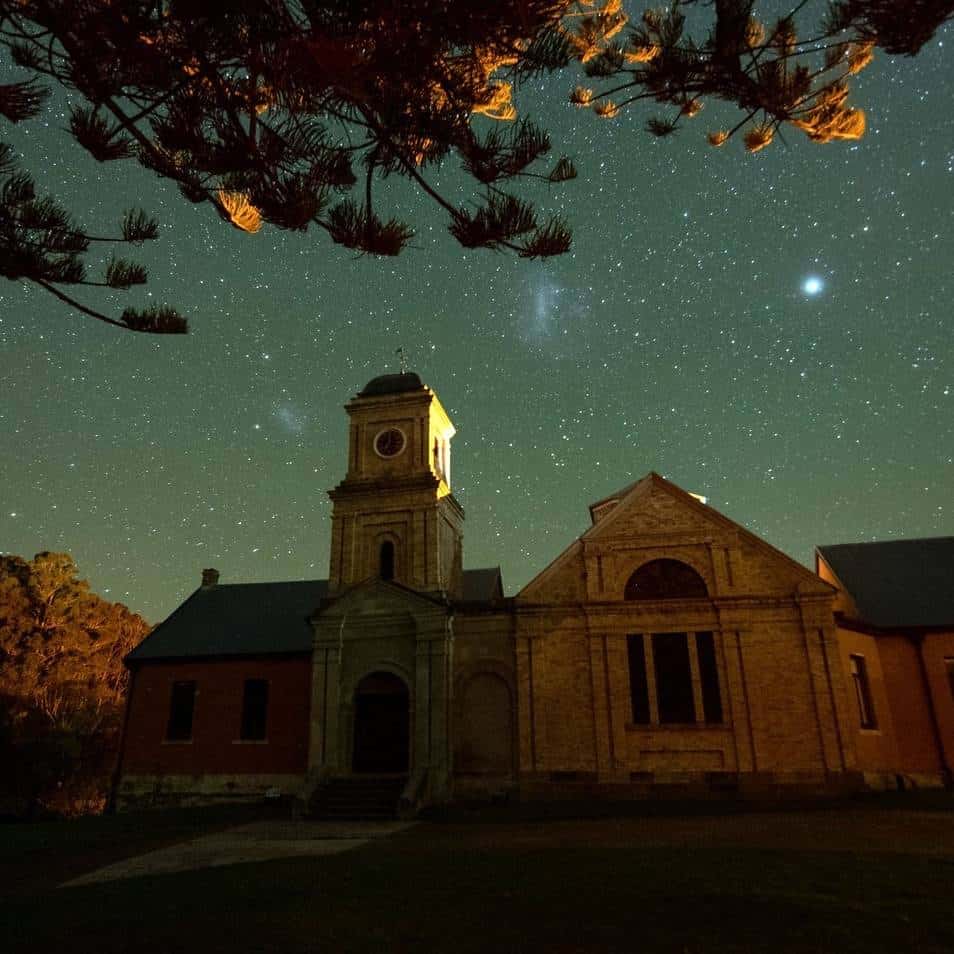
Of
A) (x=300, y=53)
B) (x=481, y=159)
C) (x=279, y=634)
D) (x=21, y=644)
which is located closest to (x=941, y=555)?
(x=279, y=634)

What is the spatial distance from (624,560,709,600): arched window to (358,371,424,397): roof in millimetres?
10793

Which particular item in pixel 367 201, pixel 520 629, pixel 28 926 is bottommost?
pixel 28 926

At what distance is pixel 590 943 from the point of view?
6.09m

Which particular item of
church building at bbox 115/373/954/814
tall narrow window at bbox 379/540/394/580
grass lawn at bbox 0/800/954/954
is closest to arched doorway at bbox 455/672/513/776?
church building at bbox 115/373/954/814

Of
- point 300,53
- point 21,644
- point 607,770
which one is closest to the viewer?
point 300,53

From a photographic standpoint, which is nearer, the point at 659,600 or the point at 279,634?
the point at 659,600

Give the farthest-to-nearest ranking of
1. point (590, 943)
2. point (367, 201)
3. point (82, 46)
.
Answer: point (367, 201)
point (590, 943)
point (82, 46)

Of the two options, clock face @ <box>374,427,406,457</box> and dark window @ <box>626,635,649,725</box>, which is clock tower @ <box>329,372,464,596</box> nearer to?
clock face @ <box>374,427,406,457</box>

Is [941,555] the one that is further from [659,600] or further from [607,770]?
[607,770]

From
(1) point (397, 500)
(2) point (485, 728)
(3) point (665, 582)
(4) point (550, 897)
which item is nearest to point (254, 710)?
(2) point (485, 728)

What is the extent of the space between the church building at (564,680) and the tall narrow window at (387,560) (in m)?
0.07

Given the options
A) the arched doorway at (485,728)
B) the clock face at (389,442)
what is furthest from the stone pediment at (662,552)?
the clock face at (389,442)

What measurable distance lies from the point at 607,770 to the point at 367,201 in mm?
18780

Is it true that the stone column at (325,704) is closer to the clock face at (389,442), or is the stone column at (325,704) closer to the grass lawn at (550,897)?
the clock face at (389,442)
